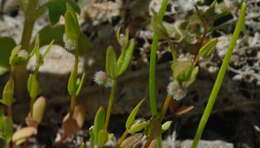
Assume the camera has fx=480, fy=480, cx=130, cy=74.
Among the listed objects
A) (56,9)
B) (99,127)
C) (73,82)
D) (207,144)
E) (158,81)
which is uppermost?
(56,9)

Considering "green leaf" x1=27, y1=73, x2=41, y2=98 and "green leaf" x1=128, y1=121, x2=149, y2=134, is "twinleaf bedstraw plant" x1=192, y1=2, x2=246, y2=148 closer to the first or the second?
"green leaf" x1=128, y1=121, x2=149, y2=134

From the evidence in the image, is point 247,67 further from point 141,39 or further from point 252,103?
point 141,39

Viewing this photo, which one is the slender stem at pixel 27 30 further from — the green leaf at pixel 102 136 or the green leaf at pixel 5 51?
the green leaf at pixel 102 136

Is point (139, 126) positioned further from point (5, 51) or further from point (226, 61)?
point (5, 51)

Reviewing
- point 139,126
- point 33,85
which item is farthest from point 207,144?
point 33,85

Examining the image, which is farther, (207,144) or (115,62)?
(207,144)

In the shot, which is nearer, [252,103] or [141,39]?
[252,103]

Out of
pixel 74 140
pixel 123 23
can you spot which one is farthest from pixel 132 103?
pixel 123 23
